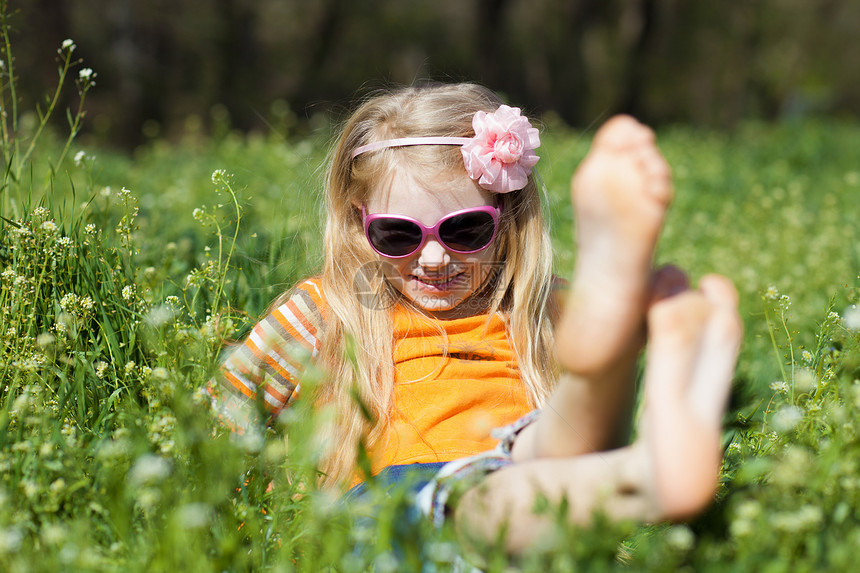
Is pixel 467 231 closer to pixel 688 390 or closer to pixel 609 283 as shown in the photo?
pixel 609 283

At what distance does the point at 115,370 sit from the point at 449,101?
123cm

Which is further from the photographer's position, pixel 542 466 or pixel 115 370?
pixel 115 370

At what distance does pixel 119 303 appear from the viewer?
7.07 feet

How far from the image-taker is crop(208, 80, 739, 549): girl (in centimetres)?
135

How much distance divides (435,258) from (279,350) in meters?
0.50

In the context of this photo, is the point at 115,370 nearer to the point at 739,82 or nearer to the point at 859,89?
the point at 739,82

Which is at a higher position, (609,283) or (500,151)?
(609,283)

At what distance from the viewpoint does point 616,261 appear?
4.49 ft

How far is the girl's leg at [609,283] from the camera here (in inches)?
53.5

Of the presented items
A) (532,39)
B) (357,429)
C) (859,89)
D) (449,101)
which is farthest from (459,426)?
(859,89)

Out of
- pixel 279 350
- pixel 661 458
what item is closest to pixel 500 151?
pixel 279 350

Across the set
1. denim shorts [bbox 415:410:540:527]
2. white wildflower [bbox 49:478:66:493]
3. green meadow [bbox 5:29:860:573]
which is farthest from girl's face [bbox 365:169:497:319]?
white wildflower [bbox 49:478:66:493]

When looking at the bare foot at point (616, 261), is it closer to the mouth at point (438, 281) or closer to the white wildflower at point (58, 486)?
the mouth at point (438, 281)

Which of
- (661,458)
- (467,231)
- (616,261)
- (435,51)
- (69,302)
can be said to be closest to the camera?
(661,458)
